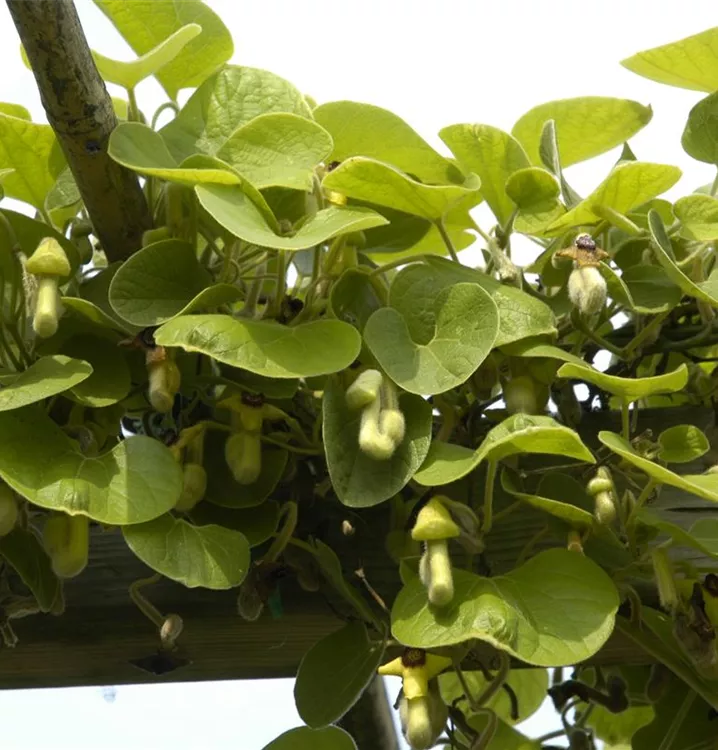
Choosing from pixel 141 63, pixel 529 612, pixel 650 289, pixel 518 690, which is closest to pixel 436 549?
pixel 529 612

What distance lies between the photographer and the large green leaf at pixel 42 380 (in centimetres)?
65

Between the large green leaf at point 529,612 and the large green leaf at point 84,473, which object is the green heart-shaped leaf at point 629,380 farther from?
the large green leaf at point 84,473

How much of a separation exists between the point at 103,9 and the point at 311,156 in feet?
0.76

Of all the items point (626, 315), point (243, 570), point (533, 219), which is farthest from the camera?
point (626, 315)

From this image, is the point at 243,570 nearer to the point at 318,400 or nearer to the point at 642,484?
the point at 318,400

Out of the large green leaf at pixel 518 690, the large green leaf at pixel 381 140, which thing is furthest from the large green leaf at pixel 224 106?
the large green leaf at pixel 518 690

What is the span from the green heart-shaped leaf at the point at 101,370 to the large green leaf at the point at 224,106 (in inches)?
5.5

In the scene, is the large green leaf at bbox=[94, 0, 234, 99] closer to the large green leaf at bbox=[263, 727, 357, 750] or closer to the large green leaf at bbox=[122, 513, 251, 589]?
the large green leaf at bbox=[122, 513, 251, 589]

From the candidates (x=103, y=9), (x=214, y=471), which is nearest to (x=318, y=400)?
(x=214, y=471)

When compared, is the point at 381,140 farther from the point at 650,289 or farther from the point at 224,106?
the point at 650,289

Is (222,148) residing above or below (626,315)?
above

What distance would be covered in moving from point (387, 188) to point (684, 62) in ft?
0.92

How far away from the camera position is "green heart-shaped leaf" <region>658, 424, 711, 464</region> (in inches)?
29.3

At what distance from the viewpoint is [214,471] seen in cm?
77
